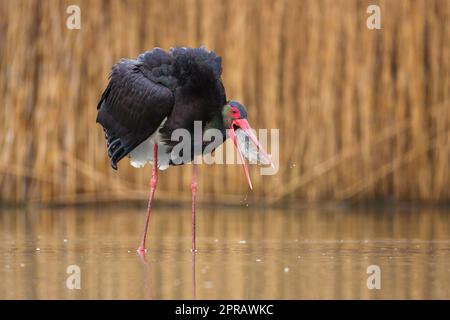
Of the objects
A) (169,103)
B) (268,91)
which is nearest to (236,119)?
(169,103)

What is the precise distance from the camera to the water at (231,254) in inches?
215

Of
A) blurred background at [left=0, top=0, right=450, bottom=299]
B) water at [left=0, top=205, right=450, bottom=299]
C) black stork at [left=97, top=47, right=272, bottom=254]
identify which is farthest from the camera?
blurred background at [left=0, top=0, right=450, bottom=299]

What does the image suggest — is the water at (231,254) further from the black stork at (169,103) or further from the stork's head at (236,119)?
the stork's head at (236,119)

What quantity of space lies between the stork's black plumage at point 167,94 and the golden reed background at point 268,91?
2564 millimetres

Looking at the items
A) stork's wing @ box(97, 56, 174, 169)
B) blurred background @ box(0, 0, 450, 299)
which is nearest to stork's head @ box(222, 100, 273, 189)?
stork's wing @ box(97, 56, 174, 169)

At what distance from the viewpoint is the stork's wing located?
7.36 metres

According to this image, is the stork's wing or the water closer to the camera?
the water

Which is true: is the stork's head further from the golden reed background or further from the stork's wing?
the golden reed background

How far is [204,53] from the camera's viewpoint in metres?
7.35

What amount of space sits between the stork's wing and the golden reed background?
2.27m
